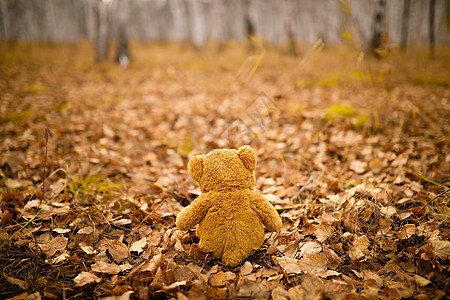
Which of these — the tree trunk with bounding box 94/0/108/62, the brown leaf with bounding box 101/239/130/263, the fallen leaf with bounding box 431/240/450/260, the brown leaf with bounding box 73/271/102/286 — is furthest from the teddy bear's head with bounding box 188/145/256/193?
the tree trunk with bounding box 94/0/108/62

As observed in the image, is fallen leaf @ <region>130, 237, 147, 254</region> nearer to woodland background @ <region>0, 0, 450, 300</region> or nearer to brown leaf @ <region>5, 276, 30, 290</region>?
woodland background @ <region>0, 0, 450, 300</region>

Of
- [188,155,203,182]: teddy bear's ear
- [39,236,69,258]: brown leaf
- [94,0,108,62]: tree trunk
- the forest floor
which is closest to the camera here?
the forest floor

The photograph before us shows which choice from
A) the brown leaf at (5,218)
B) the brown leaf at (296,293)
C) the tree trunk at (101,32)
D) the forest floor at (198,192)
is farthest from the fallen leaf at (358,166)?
the tree trunk at (101,32)

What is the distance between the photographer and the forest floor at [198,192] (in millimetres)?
1473

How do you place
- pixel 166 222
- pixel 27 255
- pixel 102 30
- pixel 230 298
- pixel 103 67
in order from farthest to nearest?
1. pixel 102 30
2. pixel 103 67
3. pixel 166 222
4. pixel 27 255
5. pixel 230 298

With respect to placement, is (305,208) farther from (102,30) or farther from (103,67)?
(102,30)

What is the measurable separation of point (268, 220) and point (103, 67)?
1036 cm

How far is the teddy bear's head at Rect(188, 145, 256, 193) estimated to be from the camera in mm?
1572

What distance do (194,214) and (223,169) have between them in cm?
35

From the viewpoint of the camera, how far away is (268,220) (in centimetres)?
155

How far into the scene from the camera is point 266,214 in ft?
5.11

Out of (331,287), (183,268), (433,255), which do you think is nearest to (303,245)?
(331,287)

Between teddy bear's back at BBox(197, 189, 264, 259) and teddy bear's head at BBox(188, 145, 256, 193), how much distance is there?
0.06 meters

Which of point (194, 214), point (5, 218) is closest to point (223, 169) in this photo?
point (194, 214)
